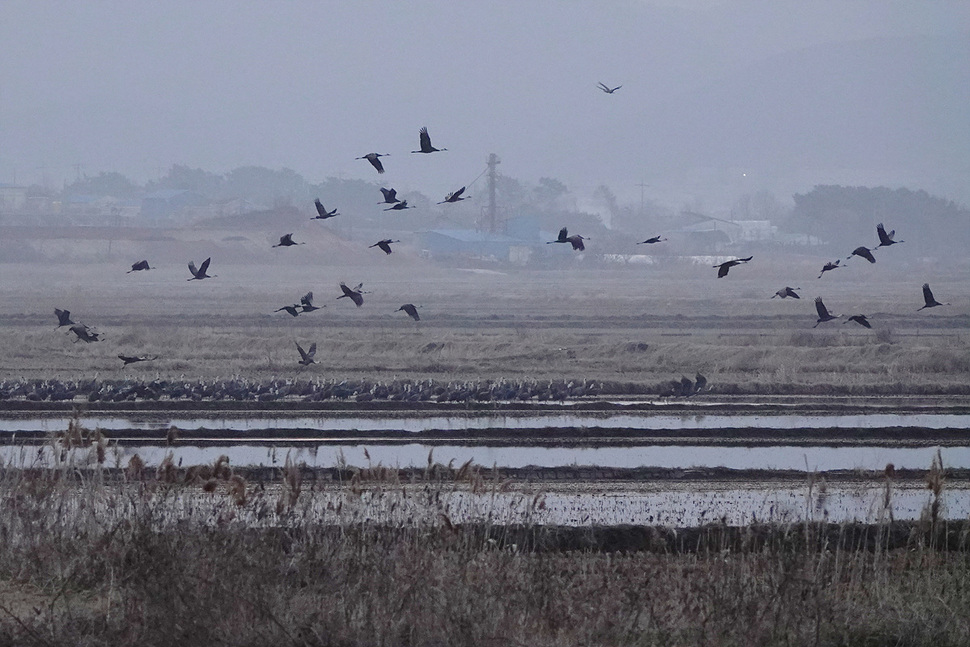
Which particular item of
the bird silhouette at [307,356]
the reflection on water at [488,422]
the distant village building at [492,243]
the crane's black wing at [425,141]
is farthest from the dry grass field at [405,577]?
the distant village building at [492,243]

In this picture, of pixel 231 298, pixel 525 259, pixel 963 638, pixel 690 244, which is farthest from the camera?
pixel 690 244

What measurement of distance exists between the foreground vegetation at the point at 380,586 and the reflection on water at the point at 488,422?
806 centimetres

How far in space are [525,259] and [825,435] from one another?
6644cm

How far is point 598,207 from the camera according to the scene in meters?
161

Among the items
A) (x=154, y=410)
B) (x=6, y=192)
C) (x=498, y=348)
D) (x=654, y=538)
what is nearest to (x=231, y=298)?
(x=498, y=348)

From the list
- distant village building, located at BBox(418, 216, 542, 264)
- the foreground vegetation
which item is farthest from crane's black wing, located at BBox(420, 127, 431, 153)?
distant village building, located at BBox(418, 216, 542, 264)

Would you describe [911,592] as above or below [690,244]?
below

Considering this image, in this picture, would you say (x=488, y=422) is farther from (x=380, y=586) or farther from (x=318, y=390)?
(x=380, y=586)

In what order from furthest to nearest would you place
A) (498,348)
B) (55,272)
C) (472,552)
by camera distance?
(55,272)
(498,348)
(472,552)

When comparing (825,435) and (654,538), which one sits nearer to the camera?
(654,538)

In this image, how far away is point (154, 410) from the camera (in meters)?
18.6

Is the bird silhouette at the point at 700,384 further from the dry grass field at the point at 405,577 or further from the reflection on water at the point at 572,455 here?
the dry grass field at the point at 405,577

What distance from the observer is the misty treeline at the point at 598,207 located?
334ft

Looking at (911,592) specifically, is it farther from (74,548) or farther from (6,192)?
(6,192)
